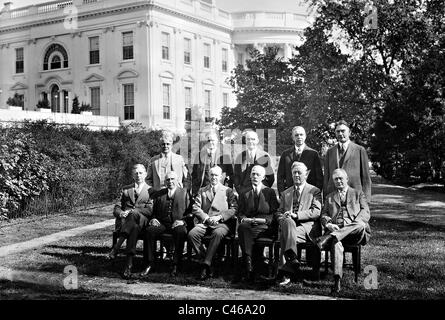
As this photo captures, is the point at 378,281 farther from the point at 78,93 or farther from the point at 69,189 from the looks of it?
the point at 78,93

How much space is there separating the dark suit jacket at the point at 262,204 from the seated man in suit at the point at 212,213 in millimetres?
249

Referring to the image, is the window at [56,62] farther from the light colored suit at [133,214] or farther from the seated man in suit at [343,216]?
the seated man in suit at [343,216]

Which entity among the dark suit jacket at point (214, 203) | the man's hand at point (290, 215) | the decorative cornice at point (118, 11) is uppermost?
the decorative cornice at point (118, 11)

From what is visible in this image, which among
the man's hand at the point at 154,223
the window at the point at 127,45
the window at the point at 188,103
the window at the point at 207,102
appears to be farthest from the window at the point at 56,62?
→ the man's hand at the point at 154,223

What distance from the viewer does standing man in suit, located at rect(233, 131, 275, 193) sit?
28.3ft

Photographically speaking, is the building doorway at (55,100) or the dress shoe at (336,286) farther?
the building doorway at (55,100)

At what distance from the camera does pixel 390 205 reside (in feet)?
55.5

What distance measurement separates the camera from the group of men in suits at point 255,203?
24.3 ft

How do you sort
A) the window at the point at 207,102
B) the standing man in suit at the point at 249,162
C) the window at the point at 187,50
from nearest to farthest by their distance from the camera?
the standing man in suit at the point at 249,162 → the window at the point at 187,50 → the window at the point at 207,102

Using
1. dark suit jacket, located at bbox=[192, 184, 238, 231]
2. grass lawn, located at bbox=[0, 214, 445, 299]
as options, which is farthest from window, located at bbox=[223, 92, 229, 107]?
dark suit jacket, located at bbox=[192, 184, 238, 231]

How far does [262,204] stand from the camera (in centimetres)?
796
